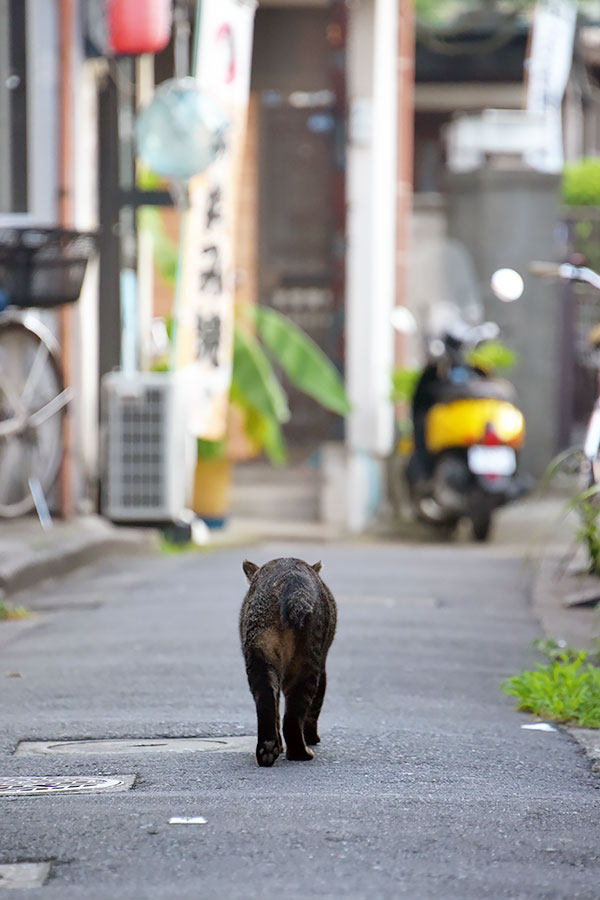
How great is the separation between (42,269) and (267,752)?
5.54 m

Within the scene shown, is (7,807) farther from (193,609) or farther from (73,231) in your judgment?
(73,231)

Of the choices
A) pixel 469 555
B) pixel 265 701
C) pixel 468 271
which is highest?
pixel 468 271

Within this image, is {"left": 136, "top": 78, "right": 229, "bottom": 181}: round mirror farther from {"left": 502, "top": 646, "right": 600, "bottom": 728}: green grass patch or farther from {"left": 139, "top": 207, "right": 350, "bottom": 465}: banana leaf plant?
{"left": 502, "top": 646, "right": 600, "bottom": 728}: green grass patch

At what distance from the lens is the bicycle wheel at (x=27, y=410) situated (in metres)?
10.6

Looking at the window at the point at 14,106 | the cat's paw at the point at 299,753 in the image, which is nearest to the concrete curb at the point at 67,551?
the window at the point at 14,106

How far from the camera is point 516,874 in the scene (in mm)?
3633

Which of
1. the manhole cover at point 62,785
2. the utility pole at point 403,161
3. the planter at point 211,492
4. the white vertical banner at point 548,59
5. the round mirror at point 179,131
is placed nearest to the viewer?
the manhole cover at point 62,785

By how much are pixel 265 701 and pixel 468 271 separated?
1055cm

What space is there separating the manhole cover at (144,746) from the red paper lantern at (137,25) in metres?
7.06

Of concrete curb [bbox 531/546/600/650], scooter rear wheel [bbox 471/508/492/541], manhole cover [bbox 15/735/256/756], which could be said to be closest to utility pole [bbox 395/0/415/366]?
scooter rear wheel [bbox 471/508/492/541]

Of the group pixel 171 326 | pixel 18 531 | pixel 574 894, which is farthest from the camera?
pixel 171 326

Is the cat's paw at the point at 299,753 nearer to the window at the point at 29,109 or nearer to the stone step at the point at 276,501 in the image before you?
the window at the point at 29,109

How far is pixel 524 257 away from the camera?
16.8 meters

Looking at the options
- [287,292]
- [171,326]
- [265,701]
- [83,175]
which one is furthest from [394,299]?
[265,701]
